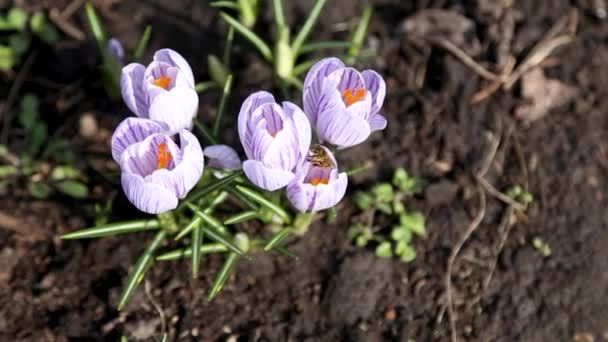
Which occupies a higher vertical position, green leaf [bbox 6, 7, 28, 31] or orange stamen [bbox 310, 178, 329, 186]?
green leaf [bbox 6, 7, 28, 31]

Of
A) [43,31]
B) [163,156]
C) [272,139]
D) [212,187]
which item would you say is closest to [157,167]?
[163,156]

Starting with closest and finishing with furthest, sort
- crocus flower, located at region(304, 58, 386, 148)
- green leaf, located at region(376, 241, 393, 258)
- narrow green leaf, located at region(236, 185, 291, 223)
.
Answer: crocus flower, located at region(304, 58, 386, 148)
narrow green leaf, located at region(236, 185, 291, 223)
green leaf, located at region(376, 241, 393, 258)

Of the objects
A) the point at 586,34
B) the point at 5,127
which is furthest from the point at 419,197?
the point at 5,127

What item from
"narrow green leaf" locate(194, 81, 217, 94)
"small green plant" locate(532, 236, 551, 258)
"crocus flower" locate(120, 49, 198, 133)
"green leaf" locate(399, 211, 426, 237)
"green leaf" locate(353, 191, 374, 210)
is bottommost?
"small green plant" locate(532, 236, 551, 258)

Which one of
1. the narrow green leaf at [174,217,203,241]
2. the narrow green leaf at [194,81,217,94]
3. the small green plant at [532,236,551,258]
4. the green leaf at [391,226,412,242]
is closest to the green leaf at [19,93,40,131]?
the narrow green leaf at [194,81,217,94]

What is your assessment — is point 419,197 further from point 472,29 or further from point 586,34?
point 586,34

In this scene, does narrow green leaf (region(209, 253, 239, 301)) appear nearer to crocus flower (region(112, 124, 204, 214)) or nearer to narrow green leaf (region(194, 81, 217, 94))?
crocus flower (region(112, 124, 204, 214))

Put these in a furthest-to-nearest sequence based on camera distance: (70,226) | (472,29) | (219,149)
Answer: (472,29)
(70,226)
(219,149)
